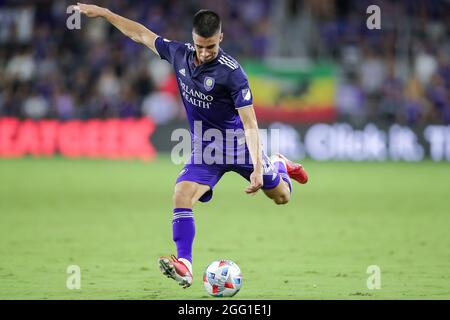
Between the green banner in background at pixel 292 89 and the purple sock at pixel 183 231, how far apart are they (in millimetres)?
16122

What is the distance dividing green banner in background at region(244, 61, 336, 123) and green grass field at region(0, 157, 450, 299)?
4.00 m

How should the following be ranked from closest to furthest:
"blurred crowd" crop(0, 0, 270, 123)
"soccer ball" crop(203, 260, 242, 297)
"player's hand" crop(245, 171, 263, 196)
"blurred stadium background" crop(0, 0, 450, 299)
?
"player's hand" crop(245, 171, 263, 196), "soccer ball" crop(203, 260, 242, 297), "blurred stadium background" crop(0, 0, 450, 299), "blurred crowd" crop(0, 0, 270, 123)

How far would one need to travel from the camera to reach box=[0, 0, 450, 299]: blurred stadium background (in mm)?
13078

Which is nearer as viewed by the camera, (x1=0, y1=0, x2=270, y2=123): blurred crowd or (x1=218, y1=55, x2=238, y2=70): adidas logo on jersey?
(x1=218, y1=55, x2=238, y2=70): adidas logo on jersey

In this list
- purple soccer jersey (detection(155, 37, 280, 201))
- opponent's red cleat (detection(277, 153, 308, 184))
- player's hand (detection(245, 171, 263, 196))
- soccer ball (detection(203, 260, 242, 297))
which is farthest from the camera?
opponent's red cleat (detection(277, 153, 308, 184))

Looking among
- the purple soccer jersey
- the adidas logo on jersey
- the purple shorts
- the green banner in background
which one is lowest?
the purple shorts

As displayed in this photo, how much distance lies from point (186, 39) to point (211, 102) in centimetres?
1750

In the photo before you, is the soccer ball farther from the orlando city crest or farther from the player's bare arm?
the orlando city crest

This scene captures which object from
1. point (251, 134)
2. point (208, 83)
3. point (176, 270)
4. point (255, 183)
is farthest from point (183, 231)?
point (208, 83)

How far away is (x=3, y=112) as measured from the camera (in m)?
23.8

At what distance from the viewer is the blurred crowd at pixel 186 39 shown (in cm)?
2412

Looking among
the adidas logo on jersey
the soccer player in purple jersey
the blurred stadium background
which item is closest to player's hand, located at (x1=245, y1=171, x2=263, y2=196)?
the soccer player in purple jersey
